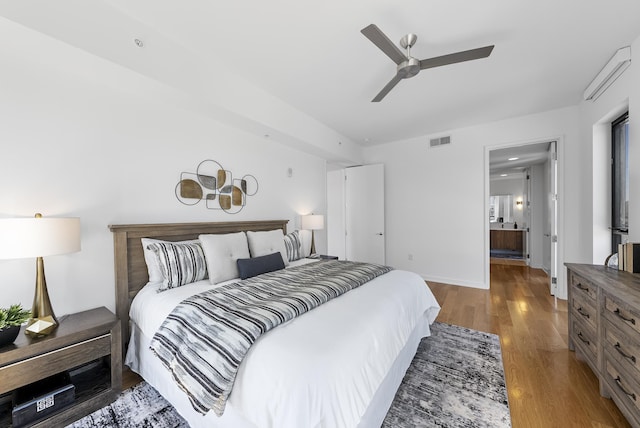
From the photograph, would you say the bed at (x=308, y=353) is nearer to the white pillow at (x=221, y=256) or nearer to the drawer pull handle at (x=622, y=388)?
the white pillow at (x=221, y=256)

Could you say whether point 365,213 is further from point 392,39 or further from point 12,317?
point 12,317

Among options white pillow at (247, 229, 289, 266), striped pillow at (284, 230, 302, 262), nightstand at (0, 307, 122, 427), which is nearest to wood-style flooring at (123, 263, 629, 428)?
nightstand at (0, 307, 122, 427)

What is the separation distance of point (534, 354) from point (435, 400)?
1.26 metres

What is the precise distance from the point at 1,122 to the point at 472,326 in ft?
14.6

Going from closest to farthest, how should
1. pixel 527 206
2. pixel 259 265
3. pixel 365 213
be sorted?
pixel 259 265
pixel 365 213
pixel 527 206

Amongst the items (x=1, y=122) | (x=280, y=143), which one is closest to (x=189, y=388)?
(x=1, y=122)

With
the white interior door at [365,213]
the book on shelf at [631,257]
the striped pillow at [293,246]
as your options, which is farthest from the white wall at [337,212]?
the book on shelf at [631,257]

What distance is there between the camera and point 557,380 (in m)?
1.95

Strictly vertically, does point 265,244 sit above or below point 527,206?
below

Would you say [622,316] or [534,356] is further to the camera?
[534,356]

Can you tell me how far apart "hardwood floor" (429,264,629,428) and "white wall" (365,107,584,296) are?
520 mm

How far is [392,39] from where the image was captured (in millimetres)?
2143

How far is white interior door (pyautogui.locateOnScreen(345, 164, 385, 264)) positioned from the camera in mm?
5039

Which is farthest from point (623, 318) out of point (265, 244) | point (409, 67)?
point (265, 244)
